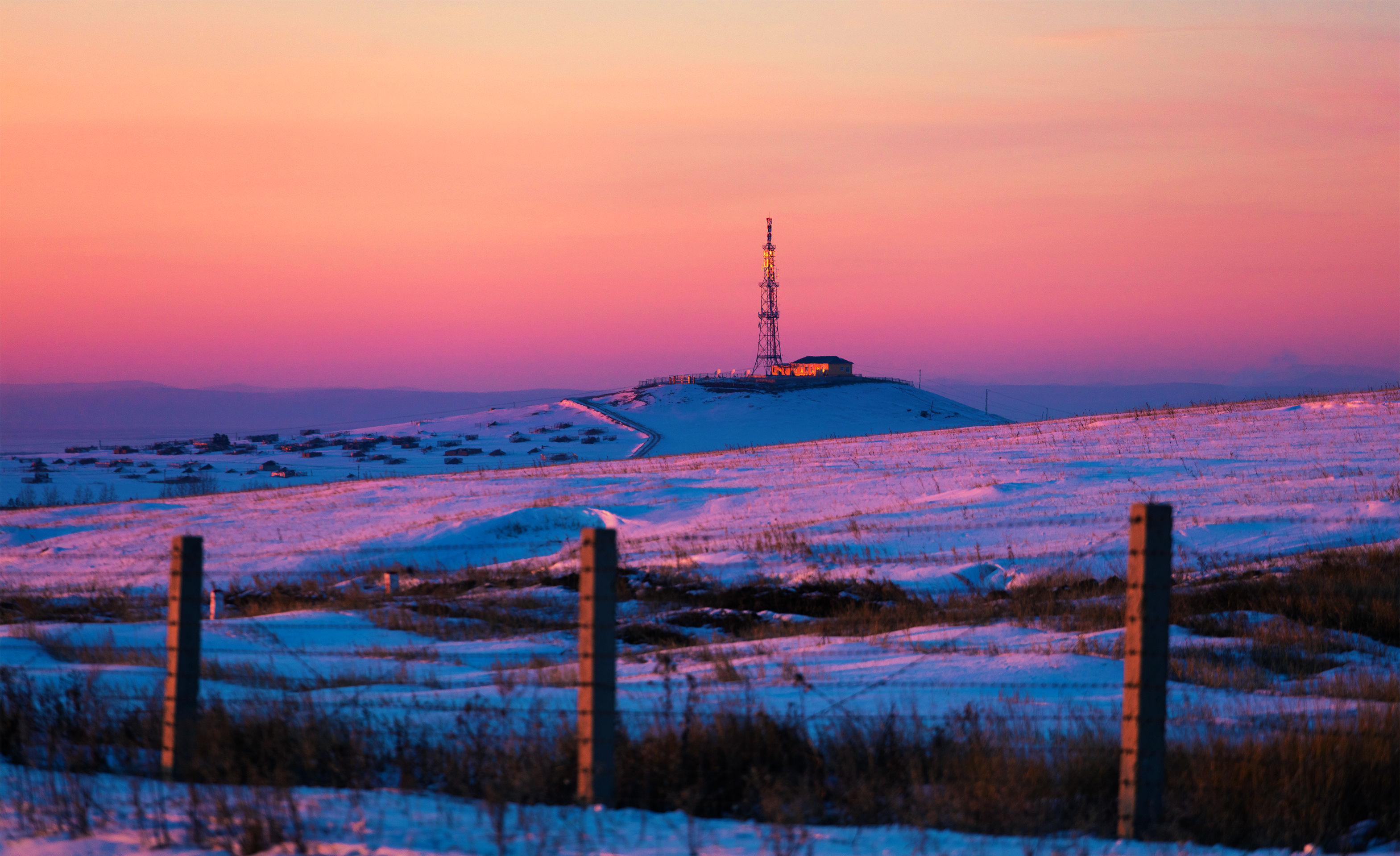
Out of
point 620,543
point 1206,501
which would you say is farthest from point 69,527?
point 1206,501

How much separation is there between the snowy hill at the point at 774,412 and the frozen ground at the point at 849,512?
33.1 meters

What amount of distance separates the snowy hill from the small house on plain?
2121 cm

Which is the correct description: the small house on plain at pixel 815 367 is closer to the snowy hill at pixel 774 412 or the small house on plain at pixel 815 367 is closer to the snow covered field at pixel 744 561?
the snowy hill at pixel 774 412

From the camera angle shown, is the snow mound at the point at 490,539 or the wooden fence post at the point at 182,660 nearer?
the wooden fence post at the point at 182,660

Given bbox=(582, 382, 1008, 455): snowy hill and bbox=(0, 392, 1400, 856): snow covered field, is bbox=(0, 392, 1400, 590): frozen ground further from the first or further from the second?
bbox=(582, 382, 1008, 455): snowy hill

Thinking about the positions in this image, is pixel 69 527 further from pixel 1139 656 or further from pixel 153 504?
pixel 1139 656

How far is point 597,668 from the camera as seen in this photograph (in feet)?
17.7

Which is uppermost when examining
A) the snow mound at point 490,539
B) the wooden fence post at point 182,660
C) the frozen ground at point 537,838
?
the wooden fence post at point 182,660

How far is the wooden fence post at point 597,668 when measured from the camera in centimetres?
535

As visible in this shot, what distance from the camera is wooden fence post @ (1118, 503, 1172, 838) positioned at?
516cm

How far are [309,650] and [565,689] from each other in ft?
14.0

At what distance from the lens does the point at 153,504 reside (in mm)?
33156

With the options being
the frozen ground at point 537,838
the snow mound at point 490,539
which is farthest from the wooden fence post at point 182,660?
the snow mound at point 490,539

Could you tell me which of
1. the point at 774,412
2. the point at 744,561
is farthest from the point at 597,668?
the point at 774,412
